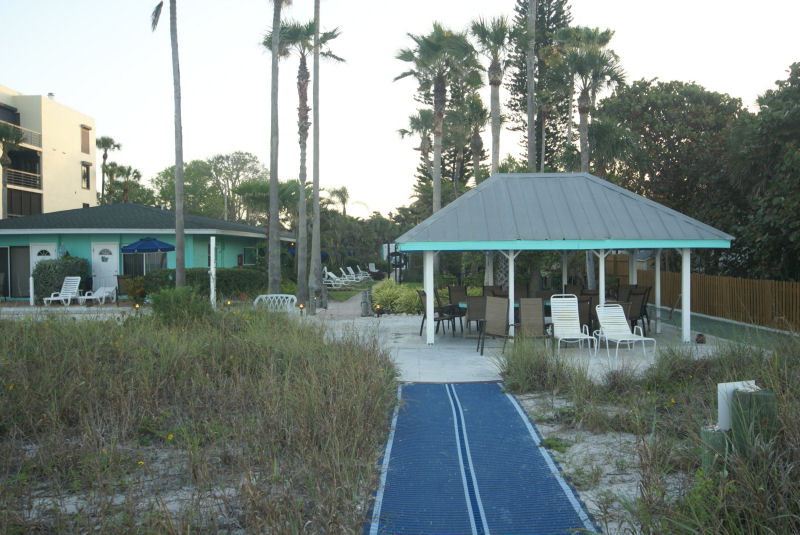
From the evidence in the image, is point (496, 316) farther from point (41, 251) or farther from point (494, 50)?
point (41, 251)

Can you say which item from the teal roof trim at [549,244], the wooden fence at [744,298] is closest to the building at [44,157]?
the teal roof trim at [549,244]

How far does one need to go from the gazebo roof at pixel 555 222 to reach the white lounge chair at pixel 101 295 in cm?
1297

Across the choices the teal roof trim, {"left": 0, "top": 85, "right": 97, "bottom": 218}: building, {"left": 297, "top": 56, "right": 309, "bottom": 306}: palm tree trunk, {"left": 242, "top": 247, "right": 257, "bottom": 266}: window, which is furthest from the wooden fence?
{"left": 0, "top": 85, "right": 97, "bottom": 218}: building

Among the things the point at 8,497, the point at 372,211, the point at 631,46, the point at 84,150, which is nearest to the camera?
the point at 8,497

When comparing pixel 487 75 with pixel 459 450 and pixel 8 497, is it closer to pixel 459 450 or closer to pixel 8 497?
pixel 459 450

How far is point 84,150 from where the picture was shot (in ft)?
133

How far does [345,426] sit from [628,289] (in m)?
9.59

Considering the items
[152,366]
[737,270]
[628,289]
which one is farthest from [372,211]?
[152,366]

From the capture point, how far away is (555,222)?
36.0 feet

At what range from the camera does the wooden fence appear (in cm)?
1255

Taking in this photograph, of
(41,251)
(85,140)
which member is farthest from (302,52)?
(85,140)

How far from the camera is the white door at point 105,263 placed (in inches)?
840

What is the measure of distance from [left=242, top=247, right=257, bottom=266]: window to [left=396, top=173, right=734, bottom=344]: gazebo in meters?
17.1

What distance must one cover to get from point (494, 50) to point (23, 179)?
29327mm
